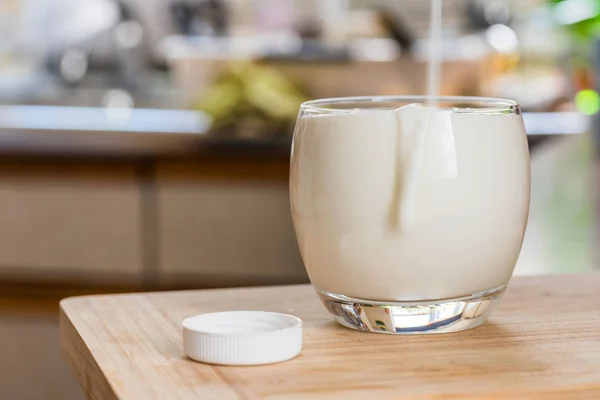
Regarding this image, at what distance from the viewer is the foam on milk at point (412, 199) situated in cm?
57

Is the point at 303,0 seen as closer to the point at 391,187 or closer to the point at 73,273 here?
the point at 73,273

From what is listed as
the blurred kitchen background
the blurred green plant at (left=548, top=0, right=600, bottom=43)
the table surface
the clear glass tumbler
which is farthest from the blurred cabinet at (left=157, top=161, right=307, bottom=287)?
the clear glass tumbler

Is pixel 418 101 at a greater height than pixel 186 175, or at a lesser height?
greater

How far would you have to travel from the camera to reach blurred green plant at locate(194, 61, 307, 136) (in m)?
2.27

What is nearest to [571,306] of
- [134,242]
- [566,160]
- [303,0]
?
[566,160]

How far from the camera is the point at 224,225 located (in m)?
2.24

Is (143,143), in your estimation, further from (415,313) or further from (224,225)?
(415,313)

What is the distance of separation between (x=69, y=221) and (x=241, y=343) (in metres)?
1.78

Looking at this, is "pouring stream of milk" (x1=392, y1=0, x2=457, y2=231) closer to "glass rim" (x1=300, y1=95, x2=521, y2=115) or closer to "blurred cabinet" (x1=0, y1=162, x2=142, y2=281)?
"glass rim" (x1=300, y1=95, x2=521, y2=115)

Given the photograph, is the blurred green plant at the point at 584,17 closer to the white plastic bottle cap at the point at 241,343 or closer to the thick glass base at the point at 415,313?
the thick glass base at the point at 415,313

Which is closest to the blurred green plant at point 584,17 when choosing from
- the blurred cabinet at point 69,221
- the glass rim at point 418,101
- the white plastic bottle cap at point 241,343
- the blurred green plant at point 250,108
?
the blurred green plant at point 250,108

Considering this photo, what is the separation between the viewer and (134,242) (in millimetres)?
2213

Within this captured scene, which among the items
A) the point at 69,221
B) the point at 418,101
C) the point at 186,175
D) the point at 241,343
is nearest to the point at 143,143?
the point at 186,175

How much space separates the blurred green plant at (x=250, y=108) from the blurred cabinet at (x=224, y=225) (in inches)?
4.6
